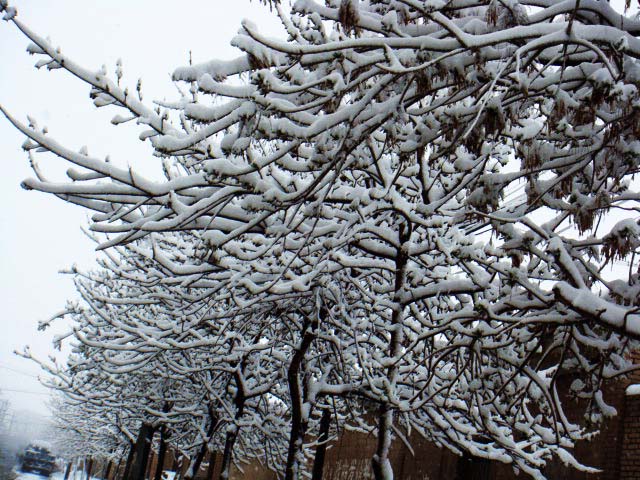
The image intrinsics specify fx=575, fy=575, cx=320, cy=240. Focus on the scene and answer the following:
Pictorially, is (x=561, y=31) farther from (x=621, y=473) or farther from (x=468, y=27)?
(x=621, y=473)

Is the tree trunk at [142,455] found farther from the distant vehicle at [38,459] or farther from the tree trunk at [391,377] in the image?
the distant vehicle at [38,459]

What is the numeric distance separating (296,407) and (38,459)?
4815 centimetres

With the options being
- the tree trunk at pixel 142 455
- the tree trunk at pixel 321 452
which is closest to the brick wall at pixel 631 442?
the tree trunk at pixel 321 452

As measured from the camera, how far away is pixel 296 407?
260 inches

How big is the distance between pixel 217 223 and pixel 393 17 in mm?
1847

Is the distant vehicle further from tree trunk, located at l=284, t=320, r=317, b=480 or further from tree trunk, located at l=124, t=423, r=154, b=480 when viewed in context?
tree trunk, located at l=284, t=320, r=317, b=480

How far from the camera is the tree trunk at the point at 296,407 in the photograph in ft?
21.1

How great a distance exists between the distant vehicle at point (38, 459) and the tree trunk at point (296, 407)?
156 feet

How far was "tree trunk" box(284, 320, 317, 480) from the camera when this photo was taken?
6.44m

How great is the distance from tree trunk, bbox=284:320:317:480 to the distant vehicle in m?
47.5

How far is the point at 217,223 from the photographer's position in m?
3.72

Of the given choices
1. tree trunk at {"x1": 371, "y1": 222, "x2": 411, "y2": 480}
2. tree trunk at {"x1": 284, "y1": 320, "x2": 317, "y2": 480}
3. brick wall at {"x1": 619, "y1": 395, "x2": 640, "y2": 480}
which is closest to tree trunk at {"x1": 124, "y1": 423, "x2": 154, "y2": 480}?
tree trunk at {"x1": 284, "y1": 320, "x2": 317, "y2": 480}

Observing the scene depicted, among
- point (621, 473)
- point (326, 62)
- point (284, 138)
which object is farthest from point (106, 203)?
point (621, 473)

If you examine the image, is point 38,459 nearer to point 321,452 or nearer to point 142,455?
point 142,455
